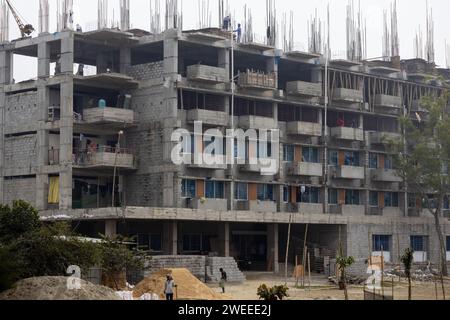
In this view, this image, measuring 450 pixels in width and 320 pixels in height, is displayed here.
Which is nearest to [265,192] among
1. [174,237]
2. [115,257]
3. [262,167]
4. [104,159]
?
[262,167]

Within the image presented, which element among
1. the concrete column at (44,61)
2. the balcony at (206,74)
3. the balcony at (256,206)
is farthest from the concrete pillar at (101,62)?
the balcony at (256,206)

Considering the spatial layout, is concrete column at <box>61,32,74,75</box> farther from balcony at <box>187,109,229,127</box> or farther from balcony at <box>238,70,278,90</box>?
balcony at <box>238,70,278,90</box>

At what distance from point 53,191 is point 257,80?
17.6 meters

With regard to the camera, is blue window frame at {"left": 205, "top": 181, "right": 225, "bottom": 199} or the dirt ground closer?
the dirt ground

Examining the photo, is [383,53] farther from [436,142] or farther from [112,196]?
[112,196]

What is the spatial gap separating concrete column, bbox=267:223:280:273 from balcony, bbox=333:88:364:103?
1348 centimetres

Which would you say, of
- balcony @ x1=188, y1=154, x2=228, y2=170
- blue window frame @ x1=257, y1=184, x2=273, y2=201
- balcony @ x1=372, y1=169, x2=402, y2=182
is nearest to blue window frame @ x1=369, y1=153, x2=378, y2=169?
balcony @ x1=372, y1=169, x2=402, y2=182

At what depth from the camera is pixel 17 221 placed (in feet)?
157

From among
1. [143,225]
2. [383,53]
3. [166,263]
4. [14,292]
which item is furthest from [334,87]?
[14,292]

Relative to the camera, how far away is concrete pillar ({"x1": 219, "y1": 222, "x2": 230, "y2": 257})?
2771 inches

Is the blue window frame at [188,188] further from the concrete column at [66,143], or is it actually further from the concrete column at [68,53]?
the concrete column at [68,53]

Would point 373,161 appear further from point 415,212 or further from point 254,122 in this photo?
point 254,122

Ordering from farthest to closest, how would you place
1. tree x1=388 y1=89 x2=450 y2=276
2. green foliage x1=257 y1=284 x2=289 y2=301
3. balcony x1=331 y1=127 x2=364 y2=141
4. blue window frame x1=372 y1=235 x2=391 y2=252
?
balcony x1=331 y1=127 x2=364 y2=141 → blue window frame x1=372 y1=235 x2=391 y2=252 → tree x1=388 y1=89 x2=450 y2=276 → green foliage x1=257 y1=284 x2=289 y2=301

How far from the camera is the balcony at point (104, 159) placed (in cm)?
6912
